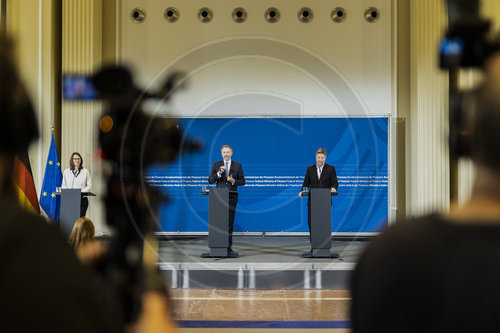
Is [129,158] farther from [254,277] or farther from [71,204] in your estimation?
[71,204]

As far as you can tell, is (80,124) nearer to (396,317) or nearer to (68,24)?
(68,24)

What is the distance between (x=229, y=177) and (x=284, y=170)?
2.48 meters

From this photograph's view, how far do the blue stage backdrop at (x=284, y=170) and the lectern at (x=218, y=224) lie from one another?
2.11 meters

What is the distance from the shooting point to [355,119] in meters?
9.78

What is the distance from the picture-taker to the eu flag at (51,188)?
25.7 feet

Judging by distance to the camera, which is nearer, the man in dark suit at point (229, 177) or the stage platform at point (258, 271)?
the stage platform at point (258, 271)

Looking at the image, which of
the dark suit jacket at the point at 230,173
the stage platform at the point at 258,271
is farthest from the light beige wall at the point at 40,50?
the stage platform at the point at 258,271

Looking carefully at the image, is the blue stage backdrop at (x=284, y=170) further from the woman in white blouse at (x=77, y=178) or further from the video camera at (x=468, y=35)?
the video camera at (x=468, y=35)

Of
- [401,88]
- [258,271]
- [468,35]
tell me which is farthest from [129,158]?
[401,88]

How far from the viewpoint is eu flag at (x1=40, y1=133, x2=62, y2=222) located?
782cm

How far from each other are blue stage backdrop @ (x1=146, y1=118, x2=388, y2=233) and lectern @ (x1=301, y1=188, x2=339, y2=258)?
2179 mm

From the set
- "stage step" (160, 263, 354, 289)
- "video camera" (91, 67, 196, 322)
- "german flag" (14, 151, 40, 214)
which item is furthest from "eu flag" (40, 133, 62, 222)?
"video camera" (91, 67, 196, 322)

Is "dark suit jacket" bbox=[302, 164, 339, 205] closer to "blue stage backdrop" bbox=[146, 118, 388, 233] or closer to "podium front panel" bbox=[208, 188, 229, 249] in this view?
"podium front panel" bbox=[208, 188, 229, 249]

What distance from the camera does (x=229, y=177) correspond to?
766 centimetres
